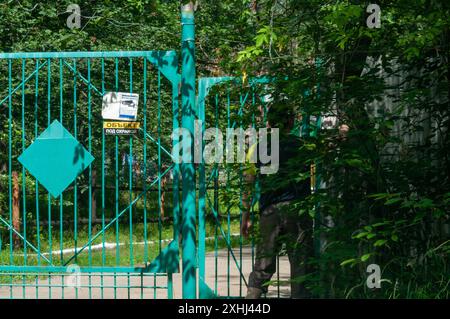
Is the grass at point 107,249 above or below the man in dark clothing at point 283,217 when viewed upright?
below

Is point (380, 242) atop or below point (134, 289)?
atop

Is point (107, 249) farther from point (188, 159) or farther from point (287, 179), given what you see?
point (287, 179)

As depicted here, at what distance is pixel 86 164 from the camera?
912 cm

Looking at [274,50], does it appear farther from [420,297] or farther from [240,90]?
[420,297]

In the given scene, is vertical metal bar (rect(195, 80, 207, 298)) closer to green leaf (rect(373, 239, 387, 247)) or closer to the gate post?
the gate post

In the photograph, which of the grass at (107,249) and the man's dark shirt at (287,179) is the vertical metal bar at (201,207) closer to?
the man's dark shirt at (287,179)

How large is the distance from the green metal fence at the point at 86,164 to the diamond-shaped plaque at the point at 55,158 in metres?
0.01

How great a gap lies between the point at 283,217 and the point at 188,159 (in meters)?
1.08

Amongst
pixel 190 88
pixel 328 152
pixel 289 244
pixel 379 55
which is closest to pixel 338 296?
pixel 289 244

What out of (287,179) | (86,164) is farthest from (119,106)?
(287,179)

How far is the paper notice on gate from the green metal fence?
109 millimetres

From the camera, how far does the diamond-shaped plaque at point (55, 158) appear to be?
Result: 360 inches

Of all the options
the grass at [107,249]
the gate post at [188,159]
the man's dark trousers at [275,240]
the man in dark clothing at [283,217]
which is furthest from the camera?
the grass at [107,249]

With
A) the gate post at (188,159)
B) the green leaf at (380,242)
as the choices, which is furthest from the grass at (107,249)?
the green leaf at (380,242)
